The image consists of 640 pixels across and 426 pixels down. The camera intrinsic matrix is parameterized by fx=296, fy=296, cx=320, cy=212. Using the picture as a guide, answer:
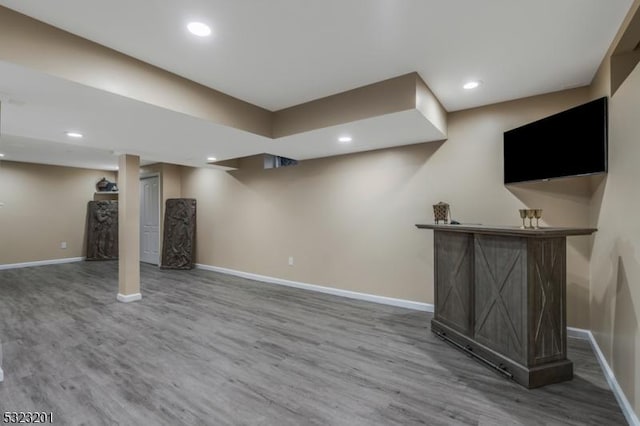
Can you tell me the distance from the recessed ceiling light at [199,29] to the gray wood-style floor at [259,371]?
2601 millimetres

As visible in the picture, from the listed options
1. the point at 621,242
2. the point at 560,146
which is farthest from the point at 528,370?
the point at 560,146

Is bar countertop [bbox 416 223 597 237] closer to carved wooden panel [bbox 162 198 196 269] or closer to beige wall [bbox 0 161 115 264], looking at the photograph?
carved wooden panel [bbox 162 198 196 269]

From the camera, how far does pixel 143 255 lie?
25.0ft

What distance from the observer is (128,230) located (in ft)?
14.7

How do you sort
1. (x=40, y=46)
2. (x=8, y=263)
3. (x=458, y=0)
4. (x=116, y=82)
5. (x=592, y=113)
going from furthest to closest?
(x=8, y=263)
(x=592, y=113)
(x=116, y=82)
(x=40, y=46)
(x=458, y=0)

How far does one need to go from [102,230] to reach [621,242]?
9906mm

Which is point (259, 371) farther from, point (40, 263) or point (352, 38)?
point (40, 263)

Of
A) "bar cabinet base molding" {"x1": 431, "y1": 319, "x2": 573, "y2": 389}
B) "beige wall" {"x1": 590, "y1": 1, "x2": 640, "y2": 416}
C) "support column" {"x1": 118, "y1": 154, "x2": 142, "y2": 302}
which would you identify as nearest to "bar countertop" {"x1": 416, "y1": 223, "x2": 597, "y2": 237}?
"beige wall" {"x1": 590, "y1": 1, "x2": 640, "y2": 416}

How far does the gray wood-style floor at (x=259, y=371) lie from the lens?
1.96 m

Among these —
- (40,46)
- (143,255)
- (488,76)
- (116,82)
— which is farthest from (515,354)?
(143,255)

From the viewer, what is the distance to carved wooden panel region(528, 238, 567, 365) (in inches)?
89.1

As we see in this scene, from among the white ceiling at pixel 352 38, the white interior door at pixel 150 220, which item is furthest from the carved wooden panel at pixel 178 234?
the white ceiling at pixel 352 38

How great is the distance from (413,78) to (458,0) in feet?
3.02

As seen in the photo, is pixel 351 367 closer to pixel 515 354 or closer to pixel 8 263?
pixel 515 354
